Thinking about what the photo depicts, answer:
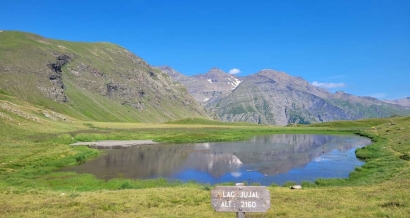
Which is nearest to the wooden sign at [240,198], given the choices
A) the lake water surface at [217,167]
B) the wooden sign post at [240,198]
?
the wooden sign post at [240,198]

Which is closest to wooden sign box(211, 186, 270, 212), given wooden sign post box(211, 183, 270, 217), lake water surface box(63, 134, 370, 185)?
wooden sign post box(211, 183, 270, 217)

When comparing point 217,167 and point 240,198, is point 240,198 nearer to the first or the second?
point 240,198

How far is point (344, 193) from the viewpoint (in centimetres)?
2497

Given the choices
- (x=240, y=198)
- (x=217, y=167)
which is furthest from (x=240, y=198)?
(x=217, y=167)

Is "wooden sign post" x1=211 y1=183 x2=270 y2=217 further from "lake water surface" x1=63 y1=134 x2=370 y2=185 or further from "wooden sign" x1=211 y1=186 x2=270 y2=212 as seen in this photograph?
"lake water surface" x1=63 y1=134 x2=370 y2=185

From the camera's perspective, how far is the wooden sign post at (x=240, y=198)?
11.5 meters

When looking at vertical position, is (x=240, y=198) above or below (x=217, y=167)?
above

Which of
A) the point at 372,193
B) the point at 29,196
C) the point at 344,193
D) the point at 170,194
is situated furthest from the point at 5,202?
the point at 372,193

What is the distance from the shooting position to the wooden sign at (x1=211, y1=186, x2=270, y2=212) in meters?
11.5

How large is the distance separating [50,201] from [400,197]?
26.8 meters

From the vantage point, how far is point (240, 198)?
460 inches

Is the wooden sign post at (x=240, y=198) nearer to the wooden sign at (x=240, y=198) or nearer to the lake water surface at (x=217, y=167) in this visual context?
the wooden sign at (x=240, y=198)

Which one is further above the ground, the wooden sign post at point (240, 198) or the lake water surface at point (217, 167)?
the wooden sign post at point (240, 198)

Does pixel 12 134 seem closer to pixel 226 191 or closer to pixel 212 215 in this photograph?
pixel 212 215
